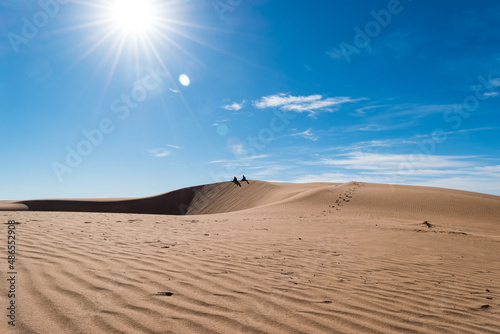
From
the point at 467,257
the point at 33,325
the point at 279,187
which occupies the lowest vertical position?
the point at 33,325

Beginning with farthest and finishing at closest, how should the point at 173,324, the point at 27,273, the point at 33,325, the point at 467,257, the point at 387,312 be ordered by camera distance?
the point at 467,257 < the point at 27,273 < the point at 387,312 < the point at 173,324 < the point at 33,325

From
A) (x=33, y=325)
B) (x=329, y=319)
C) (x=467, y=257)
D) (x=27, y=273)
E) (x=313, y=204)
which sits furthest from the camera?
(x=313, y=204)

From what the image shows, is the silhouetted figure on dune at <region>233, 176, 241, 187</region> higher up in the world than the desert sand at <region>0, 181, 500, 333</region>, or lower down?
higher up

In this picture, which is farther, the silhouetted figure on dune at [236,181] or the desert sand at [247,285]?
the silhouetted figure on dune at [236,181]

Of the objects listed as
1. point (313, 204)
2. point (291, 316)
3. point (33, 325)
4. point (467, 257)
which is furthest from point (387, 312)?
point (313, 204)

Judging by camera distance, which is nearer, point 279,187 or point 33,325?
point 33,325

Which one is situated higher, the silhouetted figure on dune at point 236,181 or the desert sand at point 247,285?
the silhouetted figure on dune at point 236,181

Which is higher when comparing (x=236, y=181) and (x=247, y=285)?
(x=236, y=181)

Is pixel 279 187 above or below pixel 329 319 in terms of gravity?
above

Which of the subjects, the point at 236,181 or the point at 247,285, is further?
the point at 236,181

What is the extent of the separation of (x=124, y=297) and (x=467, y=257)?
6816 millimetres

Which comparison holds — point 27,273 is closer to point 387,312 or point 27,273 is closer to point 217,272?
point 217,272

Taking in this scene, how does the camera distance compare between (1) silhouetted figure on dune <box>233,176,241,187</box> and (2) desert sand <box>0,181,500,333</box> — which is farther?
(1) silhouetted figure on dune <box>233,176,241,187</box>

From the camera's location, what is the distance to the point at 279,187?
2994 cm
